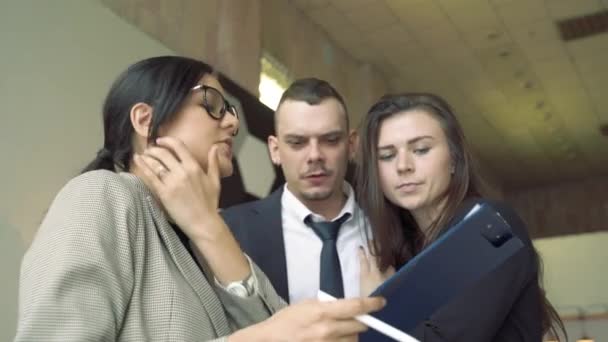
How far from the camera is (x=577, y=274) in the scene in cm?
658

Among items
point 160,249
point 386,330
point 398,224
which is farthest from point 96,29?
point 386,330

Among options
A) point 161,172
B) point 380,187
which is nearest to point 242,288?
point 161,172

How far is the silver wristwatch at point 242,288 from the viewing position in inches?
41.5

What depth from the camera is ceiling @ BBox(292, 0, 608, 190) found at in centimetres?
576

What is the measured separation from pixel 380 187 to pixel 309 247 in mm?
419

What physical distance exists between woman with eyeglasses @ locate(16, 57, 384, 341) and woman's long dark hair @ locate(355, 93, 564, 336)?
647mm


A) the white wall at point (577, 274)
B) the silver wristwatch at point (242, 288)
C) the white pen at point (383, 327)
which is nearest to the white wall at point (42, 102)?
the silver wristwatch at point (242, 288)

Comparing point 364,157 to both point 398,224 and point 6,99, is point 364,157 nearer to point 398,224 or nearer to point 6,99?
point 398,224

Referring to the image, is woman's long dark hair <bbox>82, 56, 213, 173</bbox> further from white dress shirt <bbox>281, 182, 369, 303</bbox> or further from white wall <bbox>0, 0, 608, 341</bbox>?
white wall <bbox>0, 0, 608, 341</bbox>

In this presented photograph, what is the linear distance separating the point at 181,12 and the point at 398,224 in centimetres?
253

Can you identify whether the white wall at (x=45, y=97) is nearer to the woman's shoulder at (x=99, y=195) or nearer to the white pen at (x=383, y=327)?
the woman's shoulder at (x=99, y=195)

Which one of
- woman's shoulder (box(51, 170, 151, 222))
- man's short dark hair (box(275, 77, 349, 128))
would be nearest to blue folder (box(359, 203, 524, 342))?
woman's shoulder (box(51, 170, 151, 222))

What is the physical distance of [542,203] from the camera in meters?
11.6

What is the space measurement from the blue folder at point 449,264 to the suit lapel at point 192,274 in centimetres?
29
